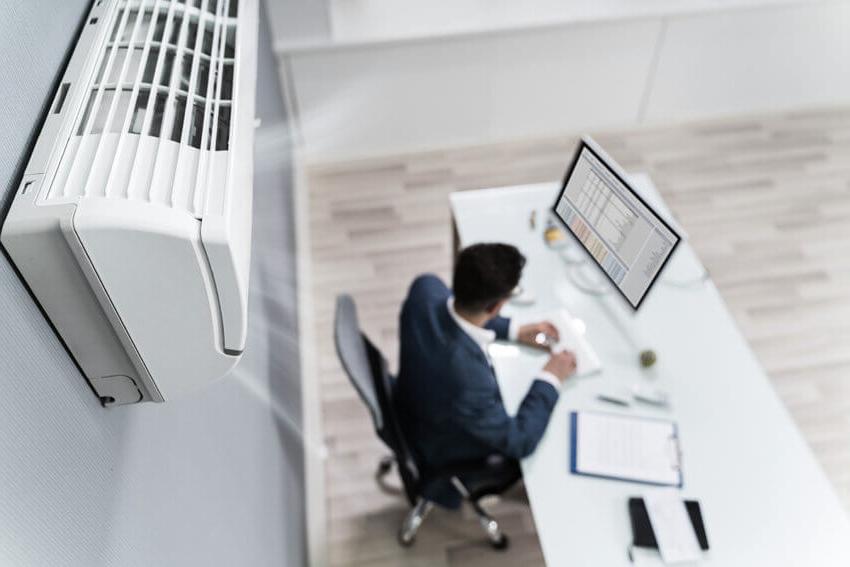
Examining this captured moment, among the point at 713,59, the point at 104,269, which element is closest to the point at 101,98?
the point at 104,269

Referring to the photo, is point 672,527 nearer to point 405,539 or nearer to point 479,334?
point 479,334

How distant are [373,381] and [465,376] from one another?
28 centimetres

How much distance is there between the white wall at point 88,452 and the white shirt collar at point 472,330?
21.2 inches

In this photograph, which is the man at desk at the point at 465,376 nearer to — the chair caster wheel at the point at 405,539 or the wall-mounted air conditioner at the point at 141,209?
the chair caster wheel at the point at 405,539

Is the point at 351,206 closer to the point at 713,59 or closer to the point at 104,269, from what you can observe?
the point at 713,59

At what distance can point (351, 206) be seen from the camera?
11.9 ft

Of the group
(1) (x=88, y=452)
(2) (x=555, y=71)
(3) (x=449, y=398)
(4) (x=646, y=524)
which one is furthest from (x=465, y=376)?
(2) (x=555, y=71)

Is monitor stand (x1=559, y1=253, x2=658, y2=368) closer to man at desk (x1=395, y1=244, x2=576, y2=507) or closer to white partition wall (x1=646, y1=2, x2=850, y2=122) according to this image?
man at desk (x1=395, y1=244, x2=576, y2=507)

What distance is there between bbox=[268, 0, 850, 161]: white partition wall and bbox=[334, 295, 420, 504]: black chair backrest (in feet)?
6.08

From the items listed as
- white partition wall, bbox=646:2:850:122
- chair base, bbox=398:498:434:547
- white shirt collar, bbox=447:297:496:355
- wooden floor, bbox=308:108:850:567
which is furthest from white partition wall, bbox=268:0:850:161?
chair base, bbox=398:498:434:547

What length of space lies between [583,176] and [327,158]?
2.02 metres

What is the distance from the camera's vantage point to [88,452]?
894 mm

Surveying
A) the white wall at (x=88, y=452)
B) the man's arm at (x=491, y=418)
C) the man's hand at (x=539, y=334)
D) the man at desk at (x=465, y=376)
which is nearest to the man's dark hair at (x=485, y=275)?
the man at desk at (x=465, y=376)

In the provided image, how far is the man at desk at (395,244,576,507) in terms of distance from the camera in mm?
1845
